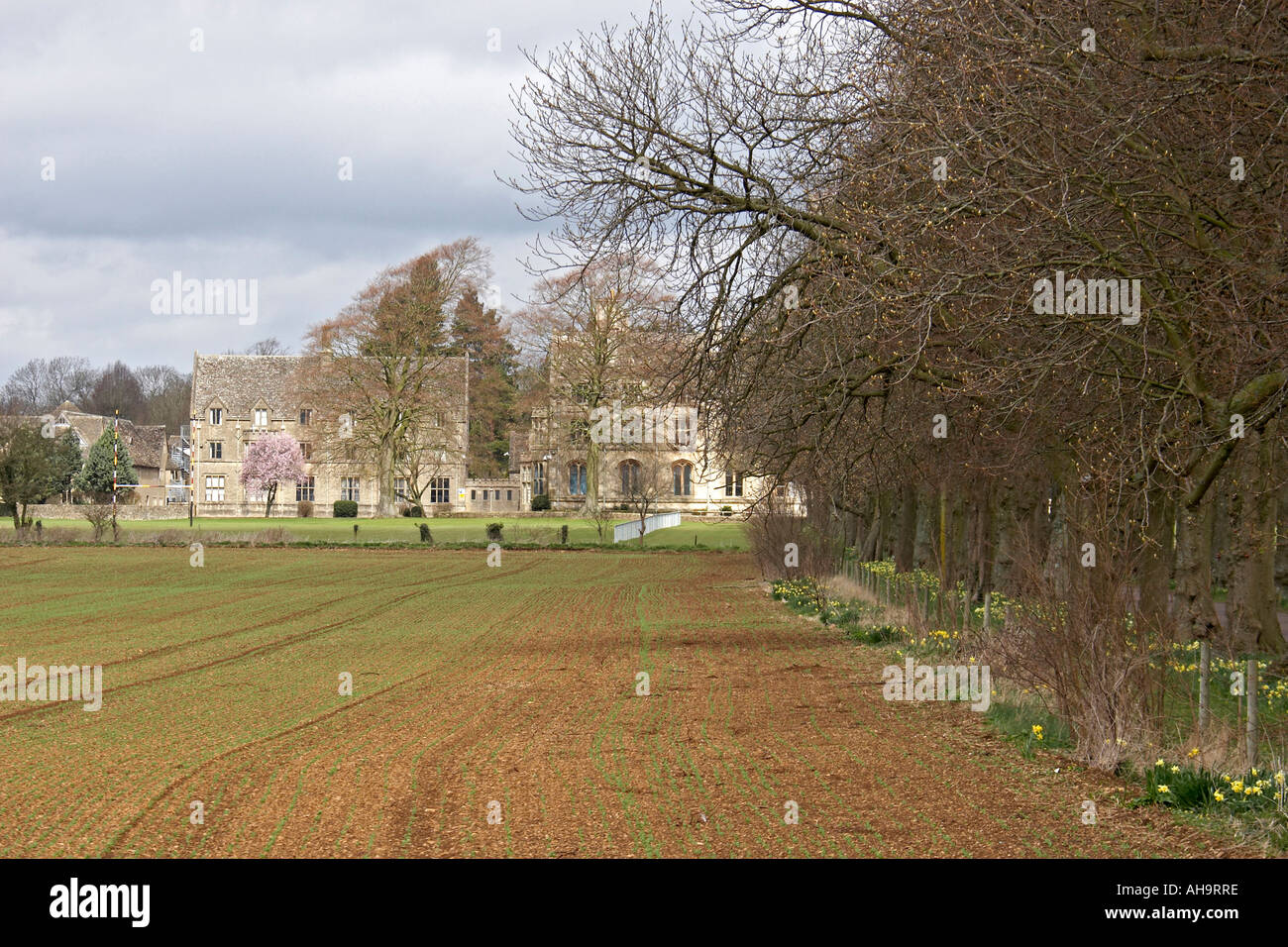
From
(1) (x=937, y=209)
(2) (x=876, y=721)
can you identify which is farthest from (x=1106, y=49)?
(2) (x=876, y=721)

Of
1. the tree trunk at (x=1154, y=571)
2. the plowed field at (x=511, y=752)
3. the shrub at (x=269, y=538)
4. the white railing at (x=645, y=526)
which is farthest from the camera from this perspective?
the white railing at (x=645, y=526)

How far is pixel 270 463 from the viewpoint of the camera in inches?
3147

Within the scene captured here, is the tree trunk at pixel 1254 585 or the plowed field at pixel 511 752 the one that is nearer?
the plowed field at pixel 511 752

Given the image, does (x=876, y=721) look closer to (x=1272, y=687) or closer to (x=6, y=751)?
(x=1272, y=687)

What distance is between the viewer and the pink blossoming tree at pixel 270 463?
262ft

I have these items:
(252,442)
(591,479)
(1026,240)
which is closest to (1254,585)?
(1026,240)

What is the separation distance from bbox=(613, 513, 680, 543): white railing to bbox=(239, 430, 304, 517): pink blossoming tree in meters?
28.1

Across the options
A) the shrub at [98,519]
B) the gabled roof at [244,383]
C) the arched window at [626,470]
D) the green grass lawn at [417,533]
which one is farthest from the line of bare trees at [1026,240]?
the gabled roof at [244,383]

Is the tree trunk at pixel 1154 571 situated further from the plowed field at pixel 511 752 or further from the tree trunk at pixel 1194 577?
the plowed field at pixel 511 752

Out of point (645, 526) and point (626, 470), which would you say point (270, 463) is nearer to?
point (626, 470)

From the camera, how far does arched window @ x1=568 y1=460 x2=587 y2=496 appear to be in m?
71.8

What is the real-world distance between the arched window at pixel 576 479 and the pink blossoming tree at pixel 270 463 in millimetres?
20914

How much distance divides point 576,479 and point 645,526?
17.6 meters

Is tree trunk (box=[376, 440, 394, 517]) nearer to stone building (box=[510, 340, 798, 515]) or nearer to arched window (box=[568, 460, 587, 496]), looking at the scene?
stone building (box=[510, 340, 798, 515])
